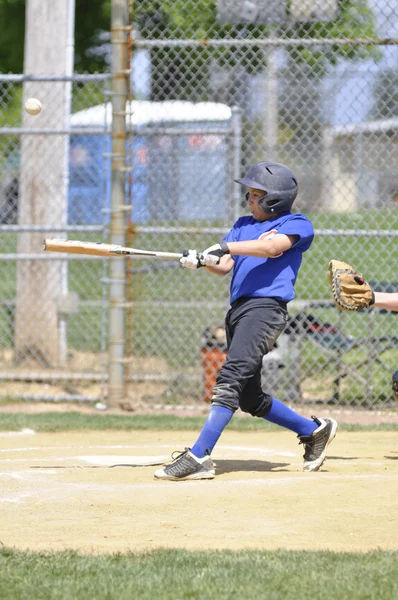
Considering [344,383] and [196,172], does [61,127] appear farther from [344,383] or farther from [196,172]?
[344,383]

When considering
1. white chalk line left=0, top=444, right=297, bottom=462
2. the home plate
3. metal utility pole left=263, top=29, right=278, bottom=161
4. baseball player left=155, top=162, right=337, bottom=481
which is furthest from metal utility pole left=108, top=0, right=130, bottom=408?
baseball player left=155, top=162, right=337, bottom=481

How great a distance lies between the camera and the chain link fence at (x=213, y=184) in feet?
28.7

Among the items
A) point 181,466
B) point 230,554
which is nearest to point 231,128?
point 181,466

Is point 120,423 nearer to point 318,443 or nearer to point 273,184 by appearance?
point 318,443

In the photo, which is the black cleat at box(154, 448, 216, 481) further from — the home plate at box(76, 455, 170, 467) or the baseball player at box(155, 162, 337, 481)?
the home plate at box(76, 455, 170, 467)

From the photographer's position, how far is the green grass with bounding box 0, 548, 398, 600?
3465mm

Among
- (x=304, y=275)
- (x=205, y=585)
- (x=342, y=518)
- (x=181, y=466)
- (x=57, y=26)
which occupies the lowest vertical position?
(x=304, y=275)

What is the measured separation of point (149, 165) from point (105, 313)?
1.40 meters

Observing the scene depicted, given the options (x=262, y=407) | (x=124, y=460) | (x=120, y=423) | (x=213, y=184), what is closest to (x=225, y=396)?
(x=262, y=407)

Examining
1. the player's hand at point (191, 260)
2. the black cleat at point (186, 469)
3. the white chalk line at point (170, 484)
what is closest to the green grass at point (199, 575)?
the white chalk line at point (170, 484)

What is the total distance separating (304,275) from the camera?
13.2m

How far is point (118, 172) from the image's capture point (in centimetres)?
866

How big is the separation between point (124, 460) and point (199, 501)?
4.94ft

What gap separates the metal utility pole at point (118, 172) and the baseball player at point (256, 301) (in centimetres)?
271
